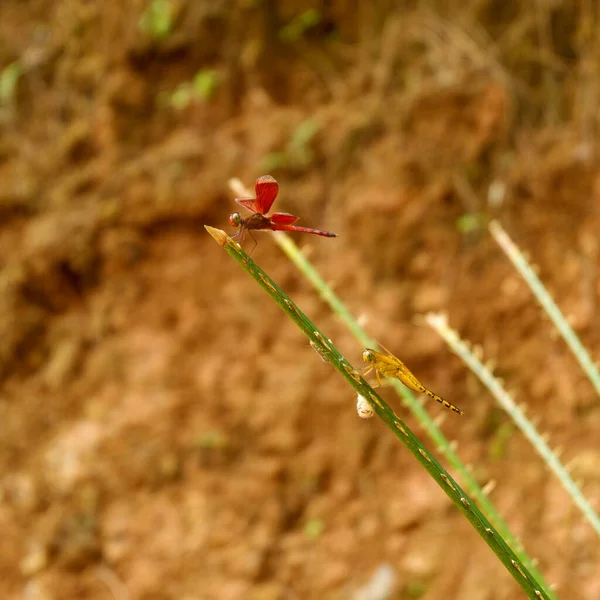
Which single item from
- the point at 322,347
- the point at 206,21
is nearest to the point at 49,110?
the point at 206,21

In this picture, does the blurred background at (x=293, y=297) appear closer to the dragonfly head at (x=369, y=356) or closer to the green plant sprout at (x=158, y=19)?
the green plant sprout at (x=158, y=19)

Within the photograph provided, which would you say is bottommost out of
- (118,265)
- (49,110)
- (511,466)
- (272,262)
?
(511,466)

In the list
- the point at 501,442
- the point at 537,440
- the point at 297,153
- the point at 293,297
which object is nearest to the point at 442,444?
the point at 537,440

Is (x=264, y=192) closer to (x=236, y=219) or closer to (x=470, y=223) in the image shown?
(x=236, y=219)

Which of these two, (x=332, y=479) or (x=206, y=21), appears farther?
(x=206, y=21)

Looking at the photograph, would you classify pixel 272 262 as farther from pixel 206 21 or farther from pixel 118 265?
pixel 206 21

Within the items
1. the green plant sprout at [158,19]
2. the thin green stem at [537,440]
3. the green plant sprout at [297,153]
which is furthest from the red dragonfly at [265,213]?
the green plant sprout at [158,19]
